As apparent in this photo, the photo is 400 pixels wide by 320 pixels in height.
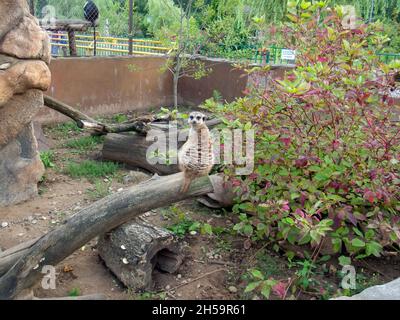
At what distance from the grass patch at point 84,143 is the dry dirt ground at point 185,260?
113 centimetres

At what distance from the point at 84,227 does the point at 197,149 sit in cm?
93

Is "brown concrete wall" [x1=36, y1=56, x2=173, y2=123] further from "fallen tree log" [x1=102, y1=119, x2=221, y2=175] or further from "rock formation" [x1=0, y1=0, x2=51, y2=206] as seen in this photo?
"rock formation" [x1=0, y1=0, x2=51, y2=206]

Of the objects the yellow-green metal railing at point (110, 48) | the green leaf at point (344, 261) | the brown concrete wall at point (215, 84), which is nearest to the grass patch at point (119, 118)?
the brown concrete wall at point (215, 84)

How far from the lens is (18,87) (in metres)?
3.58

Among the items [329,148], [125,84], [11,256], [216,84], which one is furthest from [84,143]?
[329,148]

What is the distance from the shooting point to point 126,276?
9.89 ft

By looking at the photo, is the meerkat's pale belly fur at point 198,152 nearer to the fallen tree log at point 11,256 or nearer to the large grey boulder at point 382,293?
the large grey boulder at point 382,293

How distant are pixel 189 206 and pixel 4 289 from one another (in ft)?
6.18

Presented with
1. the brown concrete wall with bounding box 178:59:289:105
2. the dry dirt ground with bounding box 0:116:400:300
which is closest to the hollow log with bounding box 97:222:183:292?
the dry dirt ground with bounding box 0:116:400:300

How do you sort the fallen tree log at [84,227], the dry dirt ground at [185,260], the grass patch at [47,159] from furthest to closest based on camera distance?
1. the grass patch at [47,159]
2. the dry dirt ground at [185,260]
3. the fallen tree log at [84,227]

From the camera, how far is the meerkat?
2.29 metres

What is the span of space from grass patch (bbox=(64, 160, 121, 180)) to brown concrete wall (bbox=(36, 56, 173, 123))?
1.77m

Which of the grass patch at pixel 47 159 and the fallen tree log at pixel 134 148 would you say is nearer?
the fallen tree log at pixel 134 148

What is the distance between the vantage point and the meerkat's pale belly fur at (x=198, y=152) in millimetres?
2332
